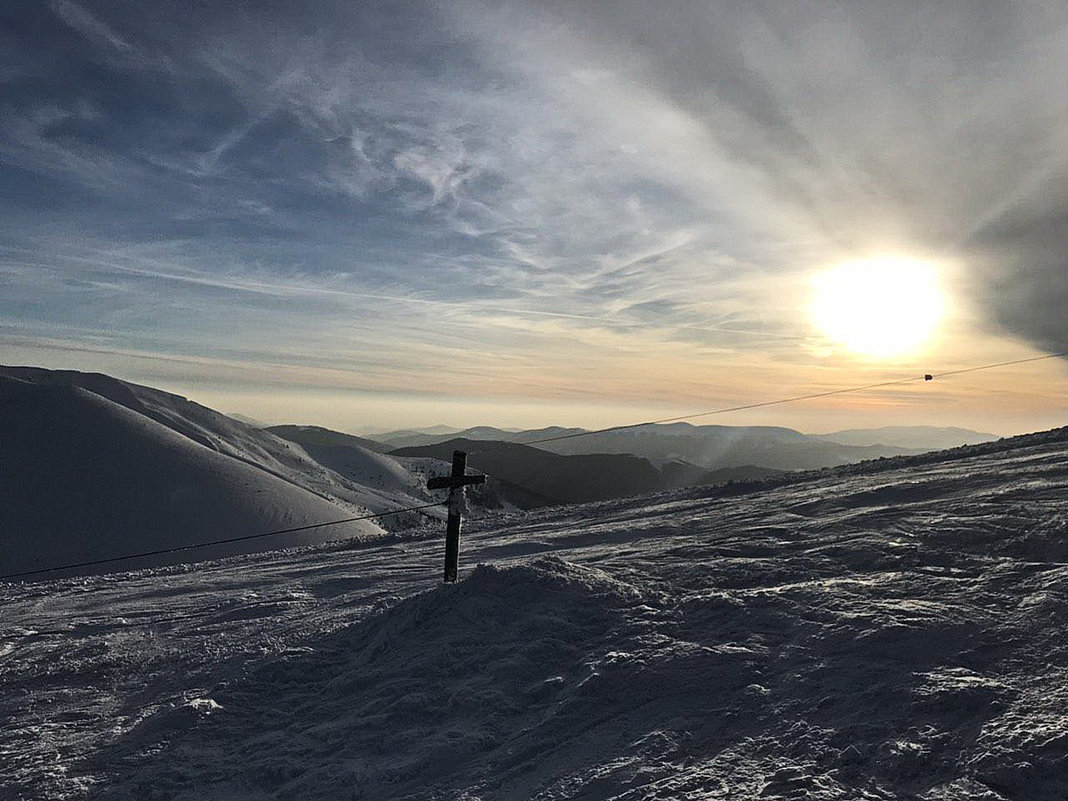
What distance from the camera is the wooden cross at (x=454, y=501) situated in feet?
38.5

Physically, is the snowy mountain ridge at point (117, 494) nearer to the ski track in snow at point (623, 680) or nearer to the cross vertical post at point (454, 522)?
the ski track in snow at point (623, 680)

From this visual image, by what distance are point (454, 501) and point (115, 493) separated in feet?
99.8

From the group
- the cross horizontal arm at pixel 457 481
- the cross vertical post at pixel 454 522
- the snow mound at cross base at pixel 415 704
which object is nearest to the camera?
the snow mound at cross base at pixel 415 704

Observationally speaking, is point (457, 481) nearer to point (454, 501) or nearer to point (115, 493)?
point (454, 501)

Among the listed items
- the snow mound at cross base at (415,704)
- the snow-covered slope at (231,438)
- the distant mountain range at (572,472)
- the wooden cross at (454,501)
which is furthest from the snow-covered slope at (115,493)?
the distant mountain range at (572,472)

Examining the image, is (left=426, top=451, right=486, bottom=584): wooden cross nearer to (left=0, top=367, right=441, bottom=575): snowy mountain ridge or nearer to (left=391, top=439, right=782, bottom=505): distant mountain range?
(left=0, top=367, right=441, bottom=575): snowy mountain ridge

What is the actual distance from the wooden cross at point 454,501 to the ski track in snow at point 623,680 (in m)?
1.34

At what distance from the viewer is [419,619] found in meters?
8.98

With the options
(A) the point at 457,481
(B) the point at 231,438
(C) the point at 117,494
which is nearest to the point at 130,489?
(C) the point at 117,494

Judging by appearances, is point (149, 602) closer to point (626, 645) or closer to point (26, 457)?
point (626, 645)

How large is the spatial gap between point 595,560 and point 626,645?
16.6ft

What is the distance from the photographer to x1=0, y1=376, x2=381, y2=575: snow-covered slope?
31.1 meters

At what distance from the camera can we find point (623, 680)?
6906 mm

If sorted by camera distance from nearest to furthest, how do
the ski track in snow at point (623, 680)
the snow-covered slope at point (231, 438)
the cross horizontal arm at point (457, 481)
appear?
1. the ski track in snow at point (623, 680)
2. the cross horizontal arm at point (457, 481)
3. the snow-covered slope at point (231, 438)
